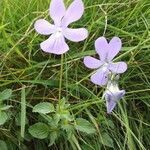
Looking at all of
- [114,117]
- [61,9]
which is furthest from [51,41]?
[114,117]

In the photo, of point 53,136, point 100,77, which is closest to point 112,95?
point 100,77

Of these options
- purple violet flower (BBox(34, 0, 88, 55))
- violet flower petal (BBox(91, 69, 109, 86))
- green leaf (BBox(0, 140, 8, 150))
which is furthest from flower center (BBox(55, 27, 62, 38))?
green leaf (BBox(0, 140, 8, 150))

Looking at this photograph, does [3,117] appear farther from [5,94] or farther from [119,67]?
[119,67]

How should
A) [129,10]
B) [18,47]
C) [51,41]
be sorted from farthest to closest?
[129,10], [18,47], [51,41]

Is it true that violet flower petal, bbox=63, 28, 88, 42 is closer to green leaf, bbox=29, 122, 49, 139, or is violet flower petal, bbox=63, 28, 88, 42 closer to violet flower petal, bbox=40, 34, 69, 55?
violet flower petal, bbox=40, 34, 69, 55

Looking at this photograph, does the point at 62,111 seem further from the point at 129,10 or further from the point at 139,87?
the point at 129,10

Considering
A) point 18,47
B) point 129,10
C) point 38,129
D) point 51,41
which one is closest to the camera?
point 51,41
